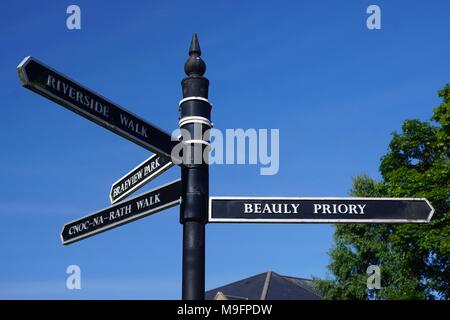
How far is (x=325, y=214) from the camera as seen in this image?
578 centimetres

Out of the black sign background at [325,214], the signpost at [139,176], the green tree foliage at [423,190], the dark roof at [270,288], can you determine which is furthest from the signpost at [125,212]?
the dark roof at [270,288]

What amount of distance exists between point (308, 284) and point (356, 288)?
15.8 metres

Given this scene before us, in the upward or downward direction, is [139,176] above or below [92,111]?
below

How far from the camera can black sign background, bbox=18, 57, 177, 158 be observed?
4.76 m

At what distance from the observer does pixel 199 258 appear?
553 centimetres

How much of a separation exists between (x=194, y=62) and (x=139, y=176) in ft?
4.16

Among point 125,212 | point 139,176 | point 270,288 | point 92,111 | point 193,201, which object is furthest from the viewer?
point 270,288

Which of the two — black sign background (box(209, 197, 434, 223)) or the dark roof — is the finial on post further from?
the dark roof

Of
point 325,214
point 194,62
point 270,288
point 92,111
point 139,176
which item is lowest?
point 325,214

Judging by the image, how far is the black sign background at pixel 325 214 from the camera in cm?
573

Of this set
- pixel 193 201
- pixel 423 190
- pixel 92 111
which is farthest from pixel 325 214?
pixel 423 190

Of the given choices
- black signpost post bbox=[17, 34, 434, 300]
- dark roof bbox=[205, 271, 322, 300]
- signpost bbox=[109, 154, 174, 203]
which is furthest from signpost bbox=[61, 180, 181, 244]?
dark roof bbox=[205, 271, 322, 300]

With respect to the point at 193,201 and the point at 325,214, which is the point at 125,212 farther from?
the point at 325,214

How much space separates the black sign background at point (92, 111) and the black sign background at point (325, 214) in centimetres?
72
